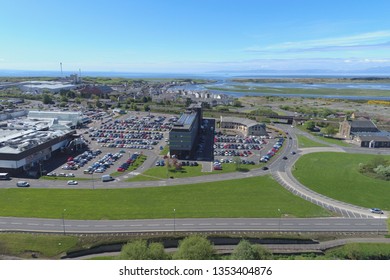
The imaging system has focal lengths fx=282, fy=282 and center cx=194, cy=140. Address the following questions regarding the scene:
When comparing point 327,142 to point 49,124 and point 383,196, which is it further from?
point 49,124

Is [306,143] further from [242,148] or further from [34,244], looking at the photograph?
[34,244]

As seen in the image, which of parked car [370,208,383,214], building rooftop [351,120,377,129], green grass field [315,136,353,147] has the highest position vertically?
building rooftop [351,120,377,129]

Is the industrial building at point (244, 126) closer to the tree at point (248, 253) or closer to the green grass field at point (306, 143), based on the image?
the green grass field at point (306, 143)

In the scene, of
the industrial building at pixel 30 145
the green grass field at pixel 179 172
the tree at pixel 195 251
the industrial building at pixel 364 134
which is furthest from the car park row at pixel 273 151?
the industrial building at pixel 30 145

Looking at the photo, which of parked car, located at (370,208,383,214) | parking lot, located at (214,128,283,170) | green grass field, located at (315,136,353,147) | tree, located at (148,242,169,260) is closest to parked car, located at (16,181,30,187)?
tree, located at (148,242,169,260)

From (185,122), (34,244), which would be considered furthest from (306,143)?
(34,244)

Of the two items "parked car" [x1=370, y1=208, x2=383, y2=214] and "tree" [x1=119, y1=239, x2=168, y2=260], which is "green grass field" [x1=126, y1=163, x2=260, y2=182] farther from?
"tree" [x1=119, y1=239, x2=168, y2=260]
